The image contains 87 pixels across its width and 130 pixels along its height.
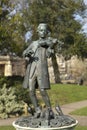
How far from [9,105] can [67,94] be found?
23.0 ft

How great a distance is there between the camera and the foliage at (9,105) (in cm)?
1485

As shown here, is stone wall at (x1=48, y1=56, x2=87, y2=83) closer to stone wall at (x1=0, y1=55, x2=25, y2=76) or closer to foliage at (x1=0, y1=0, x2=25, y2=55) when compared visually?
stone wall at (x1=0, y1=55, x2=25, y2=76)

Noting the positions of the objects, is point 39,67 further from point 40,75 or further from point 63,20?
point 63,20

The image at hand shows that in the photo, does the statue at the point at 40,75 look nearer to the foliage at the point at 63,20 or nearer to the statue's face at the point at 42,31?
the statue's face at the point at 42,31

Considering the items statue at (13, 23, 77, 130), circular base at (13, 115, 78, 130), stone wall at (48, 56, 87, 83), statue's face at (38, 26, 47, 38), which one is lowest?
stone wall at (48, 56, 87, 83)

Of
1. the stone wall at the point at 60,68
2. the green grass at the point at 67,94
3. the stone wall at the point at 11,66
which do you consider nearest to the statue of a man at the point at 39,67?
the green grass at the point at 67,94

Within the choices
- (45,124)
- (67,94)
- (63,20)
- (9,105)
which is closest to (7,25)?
(9,105)

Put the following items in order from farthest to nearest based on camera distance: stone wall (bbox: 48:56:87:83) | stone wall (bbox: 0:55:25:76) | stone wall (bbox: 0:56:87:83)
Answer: stone wall (bbox: 48:56:87:83) < stone wall (bbox: 0:56:87:83) < stone wall (bbox: 0:55:25:76)

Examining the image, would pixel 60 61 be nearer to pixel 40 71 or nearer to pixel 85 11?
pixel 85 11

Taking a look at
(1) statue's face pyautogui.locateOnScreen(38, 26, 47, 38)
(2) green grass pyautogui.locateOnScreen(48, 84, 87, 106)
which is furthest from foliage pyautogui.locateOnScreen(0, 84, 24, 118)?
(1) statue's face pyautogui.locateOnScreen(38, 26, 47, 38)

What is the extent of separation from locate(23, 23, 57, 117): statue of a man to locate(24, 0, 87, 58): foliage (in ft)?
73.4

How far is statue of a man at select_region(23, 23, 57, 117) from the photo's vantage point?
7.22m

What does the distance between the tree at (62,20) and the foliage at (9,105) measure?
14659 millimetres

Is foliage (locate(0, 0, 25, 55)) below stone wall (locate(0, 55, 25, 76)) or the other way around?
the other way around
